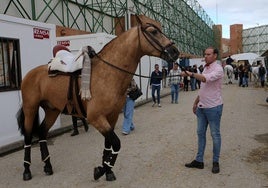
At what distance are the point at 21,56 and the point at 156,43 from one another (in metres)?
4.69

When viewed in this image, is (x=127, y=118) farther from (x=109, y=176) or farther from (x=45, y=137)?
(x=109, y=176)

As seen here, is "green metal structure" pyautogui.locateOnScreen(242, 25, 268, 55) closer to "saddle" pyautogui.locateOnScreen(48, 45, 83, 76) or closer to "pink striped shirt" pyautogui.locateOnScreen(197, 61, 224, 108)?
"pink striped shirt" pyautogui.locateOnScreen(197, 61, 224, 108)

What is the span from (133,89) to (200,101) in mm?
1083

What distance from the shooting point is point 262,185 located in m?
4.79

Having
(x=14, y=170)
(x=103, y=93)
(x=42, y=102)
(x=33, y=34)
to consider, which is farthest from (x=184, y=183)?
(x=33, y=34)

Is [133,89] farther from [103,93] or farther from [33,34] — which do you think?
[33,34]

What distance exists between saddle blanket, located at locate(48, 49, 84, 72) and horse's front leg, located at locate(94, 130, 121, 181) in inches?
42.5

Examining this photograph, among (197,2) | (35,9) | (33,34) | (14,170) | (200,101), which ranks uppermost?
(197,2)

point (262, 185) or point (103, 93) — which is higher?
point (103, 93)

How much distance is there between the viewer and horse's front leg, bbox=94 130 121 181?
4633 mm

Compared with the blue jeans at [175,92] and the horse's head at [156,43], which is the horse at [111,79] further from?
the blue jeans at [175,92]

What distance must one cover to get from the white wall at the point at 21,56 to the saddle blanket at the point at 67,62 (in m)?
2.88

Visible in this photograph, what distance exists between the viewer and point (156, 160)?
6137mm

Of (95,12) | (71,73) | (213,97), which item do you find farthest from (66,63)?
(95,12)
